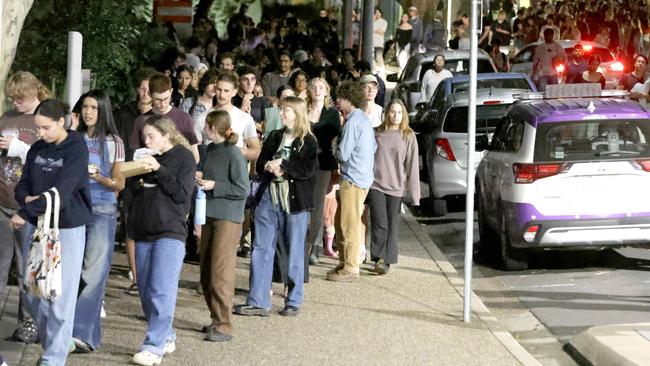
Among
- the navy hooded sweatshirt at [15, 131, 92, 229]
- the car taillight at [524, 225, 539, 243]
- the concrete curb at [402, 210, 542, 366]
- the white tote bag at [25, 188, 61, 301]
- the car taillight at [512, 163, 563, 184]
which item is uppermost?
the navy hooded sweatshirt at [15, 131, 92, 229]

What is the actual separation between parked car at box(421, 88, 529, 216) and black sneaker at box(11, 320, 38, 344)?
956 cm

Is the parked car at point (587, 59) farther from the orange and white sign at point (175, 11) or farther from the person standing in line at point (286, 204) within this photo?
the person standing in line at point (286, 204)

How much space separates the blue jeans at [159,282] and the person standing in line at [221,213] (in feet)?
3.21

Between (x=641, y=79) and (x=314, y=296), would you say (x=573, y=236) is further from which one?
(x=641, y=79)

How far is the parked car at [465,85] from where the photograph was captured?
24.4 m

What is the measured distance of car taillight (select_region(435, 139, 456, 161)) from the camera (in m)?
21.4

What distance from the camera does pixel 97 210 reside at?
11.7 meters

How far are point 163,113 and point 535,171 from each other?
4112mm

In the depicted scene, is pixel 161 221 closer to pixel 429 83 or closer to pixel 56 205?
pixel 56 205

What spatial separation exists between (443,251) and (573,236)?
8.79 feet

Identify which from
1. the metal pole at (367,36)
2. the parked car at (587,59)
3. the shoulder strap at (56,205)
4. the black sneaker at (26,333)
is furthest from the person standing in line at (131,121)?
the parked car at (587,59)

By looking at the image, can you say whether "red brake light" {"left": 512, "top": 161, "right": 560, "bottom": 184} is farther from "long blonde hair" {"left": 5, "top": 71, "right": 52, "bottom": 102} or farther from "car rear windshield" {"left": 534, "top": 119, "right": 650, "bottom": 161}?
"long blonde hair" {"left": 5, "top": 71, "right": 52, "bottom": 102}

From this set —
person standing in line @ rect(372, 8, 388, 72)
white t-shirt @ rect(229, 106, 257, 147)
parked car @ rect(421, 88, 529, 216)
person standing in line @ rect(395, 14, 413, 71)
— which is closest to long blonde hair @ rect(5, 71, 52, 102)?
white t-shirt @ rect(229, 106, 257, 147)

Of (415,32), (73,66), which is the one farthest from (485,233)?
(415,32)
